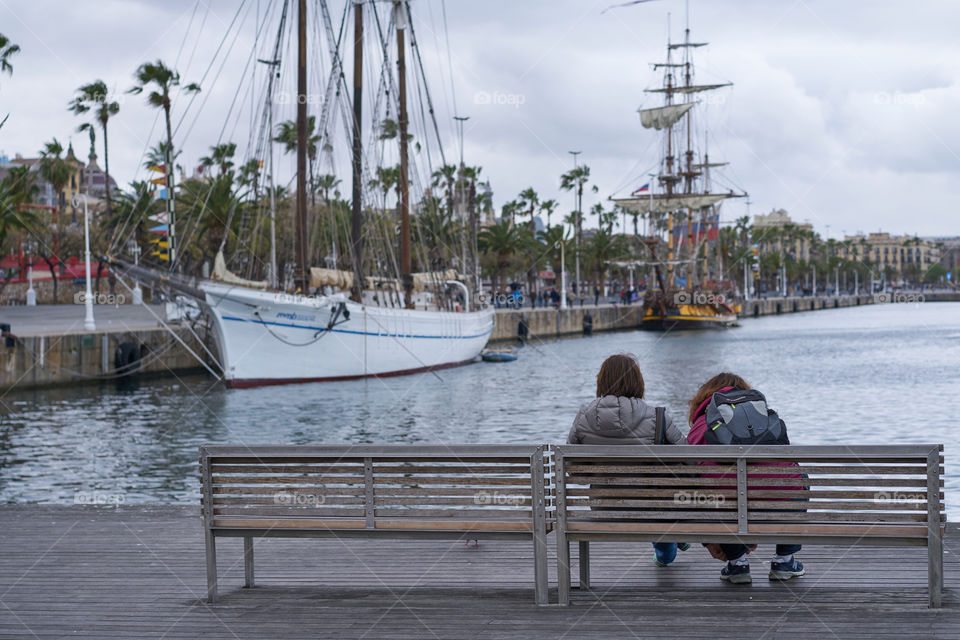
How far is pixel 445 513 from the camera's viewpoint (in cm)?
639

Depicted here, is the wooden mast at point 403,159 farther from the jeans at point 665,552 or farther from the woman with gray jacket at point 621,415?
the woman with gray jacket at point 621,415

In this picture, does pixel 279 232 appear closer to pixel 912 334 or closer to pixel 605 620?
pixel 912 334

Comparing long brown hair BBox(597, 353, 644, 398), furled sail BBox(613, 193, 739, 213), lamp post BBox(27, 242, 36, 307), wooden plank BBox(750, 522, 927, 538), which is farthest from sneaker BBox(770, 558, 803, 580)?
furled sail BBox(613, 193, 739, 213)

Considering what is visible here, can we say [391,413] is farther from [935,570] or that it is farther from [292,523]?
[935,570]

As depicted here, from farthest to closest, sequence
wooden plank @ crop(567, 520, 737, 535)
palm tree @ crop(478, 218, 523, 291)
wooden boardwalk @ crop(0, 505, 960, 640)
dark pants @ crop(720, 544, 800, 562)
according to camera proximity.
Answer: palm tree @ crop(478, 218, 523, 291)
dark pants @ crop(720, 544, 800, 562)
wooden plank @ crop(567, 520, 737, 535)
wooden boardwalk @ crop(0, 505, 960, 640)

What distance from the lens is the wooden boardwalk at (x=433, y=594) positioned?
594cm

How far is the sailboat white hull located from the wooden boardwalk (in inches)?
1222

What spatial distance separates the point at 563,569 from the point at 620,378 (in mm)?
1194

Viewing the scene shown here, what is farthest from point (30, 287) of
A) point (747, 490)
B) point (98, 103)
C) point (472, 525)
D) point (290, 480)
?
point (747, 490)

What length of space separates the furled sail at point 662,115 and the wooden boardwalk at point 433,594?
9065cm

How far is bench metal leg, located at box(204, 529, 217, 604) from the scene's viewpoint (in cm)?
661

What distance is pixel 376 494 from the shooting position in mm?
6539

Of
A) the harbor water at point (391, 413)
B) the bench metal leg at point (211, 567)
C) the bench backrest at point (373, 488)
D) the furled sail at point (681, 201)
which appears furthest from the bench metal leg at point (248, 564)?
the furled sail at point (681, 201)

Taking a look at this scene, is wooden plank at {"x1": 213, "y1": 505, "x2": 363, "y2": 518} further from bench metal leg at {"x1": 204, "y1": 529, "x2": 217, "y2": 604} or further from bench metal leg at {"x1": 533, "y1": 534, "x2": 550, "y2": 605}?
bench metal leg at {"x1": 533, "y1": 534, "x2": 550, "y2": 605}
